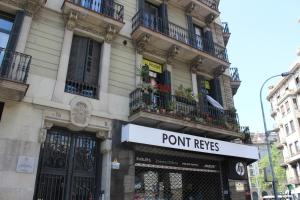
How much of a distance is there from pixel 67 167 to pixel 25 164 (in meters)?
1.46

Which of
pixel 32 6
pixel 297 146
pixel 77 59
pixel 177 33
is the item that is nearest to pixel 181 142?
pixel 77 59

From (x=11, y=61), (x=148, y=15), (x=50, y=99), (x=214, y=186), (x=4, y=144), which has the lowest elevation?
(x=214, y=186)

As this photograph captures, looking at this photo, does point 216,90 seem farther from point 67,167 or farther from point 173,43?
point 67,167

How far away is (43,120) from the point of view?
29.8 feet

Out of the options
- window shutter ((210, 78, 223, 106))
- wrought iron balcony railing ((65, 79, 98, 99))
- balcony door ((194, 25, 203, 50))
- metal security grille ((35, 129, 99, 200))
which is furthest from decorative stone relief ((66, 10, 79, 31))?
window shutter ((210, 78, 223, 106))

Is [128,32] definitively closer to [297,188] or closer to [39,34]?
[39,34]

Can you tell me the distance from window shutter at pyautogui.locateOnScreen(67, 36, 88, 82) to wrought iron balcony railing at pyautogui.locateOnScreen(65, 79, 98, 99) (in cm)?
19

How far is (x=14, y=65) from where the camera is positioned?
888 cm

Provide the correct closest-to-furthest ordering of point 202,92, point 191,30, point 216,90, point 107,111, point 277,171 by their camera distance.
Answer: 1. point 107,111
2. point 202,92
3. point 216,90
4. point 191,30
5. point 277,171

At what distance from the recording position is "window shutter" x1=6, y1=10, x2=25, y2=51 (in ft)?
30.6

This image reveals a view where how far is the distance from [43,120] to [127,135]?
113 inches

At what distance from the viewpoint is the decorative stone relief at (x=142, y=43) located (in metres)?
12.3

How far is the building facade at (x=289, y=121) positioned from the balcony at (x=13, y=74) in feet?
133

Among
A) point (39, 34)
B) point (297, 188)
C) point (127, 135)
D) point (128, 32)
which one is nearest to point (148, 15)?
point (128, 32)
